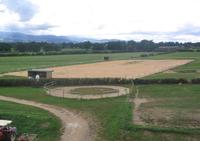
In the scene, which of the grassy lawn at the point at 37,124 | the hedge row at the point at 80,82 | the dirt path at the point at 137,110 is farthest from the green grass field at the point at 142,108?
the grassy lawn at the point at 37,124

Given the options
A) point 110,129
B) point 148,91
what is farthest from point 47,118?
point 148,91

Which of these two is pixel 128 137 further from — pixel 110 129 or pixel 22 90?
pixel 22 90


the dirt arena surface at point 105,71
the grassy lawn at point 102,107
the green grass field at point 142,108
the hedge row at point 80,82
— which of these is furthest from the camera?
the dirt arena surface at point 105,71

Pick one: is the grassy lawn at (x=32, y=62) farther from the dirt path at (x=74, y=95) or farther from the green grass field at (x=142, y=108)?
the green grass field at (x=142, y=108)

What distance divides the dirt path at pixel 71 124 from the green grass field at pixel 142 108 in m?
0.95

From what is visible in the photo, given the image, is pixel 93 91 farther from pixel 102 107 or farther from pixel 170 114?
pixel 170 114

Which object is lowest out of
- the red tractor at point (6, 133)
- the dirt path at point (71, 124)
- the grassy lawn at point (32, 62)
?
the grassy lawn at point (32, 62)

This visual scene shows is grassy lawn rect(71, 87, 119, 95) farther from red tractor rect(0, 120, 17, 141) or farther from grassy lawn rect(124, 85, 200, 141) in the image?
red tractor rect(0, 120, 17, 141)

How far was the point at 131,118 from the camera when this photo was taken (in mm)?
27891

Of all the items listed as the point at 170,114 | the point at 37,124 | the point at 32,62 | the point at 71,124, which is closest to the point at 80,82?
the point at 170,114

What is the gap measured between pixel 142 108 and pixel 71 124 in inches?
332

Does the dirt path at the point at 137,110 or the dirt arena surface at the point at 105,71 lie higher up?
the dirt path at the point at 137,110

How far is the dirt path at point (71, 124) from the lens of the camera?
22.8 m

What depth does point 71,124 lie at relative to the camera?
86.7 feet
